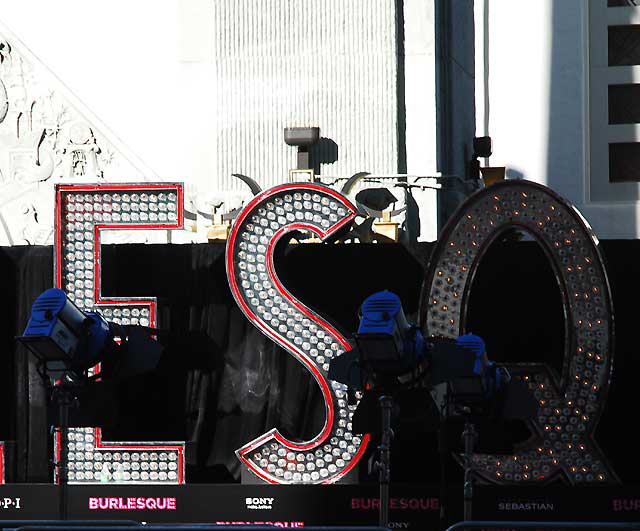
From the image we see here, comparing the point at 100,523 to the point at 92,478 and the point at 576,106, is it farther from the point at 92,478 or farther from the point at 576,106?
the point at 576,106

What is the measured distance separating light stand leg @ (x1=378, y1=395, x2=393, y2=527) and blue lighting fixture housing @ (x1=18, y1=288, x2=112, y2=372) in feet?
8.34

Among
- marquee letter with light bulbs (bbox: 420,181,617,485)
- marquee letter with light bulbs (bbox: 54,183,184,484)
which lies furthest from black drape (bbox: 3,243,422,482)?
marquee letter with light bulbs (bbox: 420,181,617,485)

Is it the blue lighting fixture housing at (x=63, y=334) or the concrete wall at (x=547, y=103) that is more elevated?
the concrete wall at (x=547, y=103)

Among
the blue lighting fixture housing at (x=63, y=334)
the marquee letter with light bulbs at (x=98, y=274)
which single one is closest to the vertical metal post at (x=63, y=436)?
the blue lighting fixture housing at (x=63, y=334)

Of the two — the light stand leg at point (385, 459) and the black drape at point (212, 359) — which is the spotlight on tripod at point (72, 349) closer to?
the black drape at point (212, 359)

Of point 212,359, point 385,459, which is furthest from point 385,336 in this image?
point 212,359

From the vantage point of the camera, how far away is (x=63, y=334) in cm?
1314

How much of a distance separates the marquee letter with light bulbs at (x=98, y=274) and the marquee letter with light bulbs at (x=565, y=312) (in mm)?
2601

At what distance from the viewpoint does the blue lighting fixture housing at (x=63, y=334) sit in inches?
509

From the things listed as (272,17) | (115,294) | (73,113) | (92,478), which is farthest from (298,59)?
(92,478)

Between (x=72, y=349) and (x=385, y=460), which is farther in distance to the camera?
(x=72, y=349)

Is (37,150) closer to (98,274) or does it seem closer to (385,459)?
(98,274)

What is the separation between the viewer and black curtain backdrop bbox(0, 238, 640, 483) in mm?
14594

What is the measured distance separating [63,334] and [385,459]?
2865 mm
